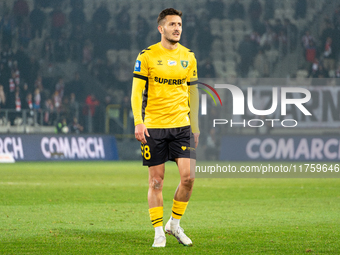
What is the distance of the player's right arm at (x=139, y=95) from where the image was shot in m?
5.29

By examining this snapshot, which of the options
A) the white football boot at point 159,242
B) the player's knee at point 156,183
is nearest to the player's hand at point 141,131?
the player's knee at point 156,183

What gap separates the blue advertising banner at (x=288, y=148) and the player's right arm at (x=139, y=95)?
15.5 metres

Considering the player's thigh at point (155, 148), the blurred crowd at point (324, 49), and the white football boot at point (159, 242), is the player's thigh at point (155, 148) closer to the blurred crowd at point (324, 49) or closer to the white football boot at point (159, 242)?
the white football boot at point (159, 242)

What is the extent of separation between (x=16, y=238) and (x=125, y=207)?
10.4 ft

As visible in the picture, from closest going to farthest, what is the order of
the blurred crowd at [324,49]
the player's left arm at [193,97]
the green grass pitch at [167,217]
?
the green grass pitch at [167,217] < the player's left arm at [193,97] < the blurred crowd at [324,49]

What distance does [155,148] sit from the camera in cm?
546

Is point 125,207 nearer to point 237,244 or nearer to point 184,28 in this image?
point 237,244

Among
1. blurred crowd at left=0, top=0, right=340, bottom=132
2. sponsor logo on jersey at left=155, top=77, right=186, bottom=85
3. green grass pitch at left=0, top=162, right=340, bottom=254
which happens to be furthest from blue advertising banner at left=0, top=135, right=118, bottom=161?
sponsor logo on jersey at left=155, top=77, right=186, bottom=85

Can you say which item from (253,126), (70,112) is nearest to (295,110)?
(253,126)

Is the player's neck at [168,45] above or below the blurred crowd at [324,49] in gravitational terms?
above

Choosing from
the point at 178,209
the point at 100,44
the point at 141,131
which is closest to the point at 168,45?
the point at 141,131

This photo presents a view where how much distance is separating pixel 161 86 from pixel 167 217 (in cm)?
258

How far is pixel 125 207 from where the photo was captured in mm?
8695

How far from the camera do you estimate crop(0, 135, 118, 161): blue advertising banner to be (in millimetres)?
21672
